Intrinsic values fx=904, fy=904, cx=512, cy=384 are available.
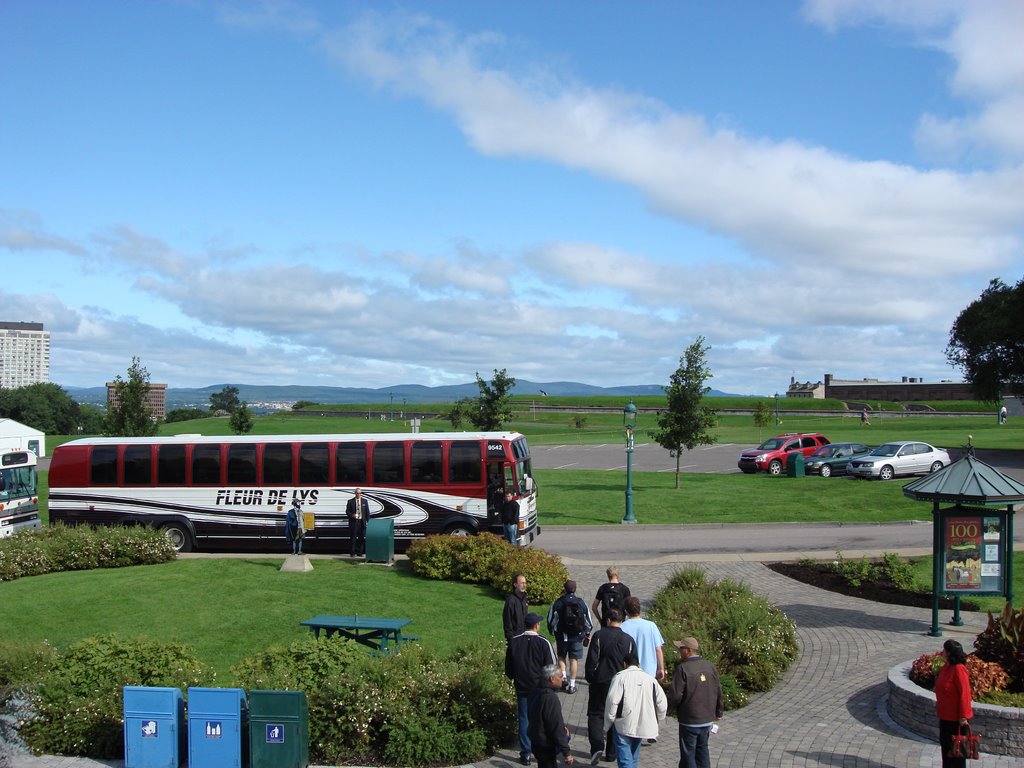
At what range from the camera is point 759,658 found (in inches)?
478

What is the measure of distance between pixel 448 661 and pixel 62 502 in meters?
17.4

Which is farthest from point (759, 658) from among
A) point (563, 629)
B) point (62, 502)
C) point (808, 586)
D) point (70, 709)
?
point (62, 502)

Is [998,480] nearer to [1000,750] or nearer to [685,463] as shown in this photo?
[1000,750]

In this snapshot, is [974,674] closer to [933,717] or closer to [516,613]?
[933,717]

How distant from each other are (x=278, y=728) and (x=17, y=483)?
18341mm

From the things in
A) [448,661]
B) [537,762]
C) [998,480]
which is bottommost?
[537,762]

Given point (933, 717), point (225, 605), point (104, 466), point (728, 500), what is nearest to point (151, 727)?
point (225, 605)

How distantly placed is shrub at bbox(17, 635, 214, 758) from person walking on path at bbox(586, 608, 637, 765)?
450 cm

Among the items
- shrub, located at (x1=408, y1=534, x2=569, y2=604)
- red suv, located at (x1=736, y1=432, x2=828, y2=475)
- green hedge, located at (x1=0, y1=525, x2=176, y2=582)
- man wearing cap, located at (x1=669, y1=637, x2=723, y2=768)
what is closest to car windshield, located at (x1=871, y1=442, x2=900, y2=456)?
red suv, located at (x1=736, y1=432, x2=828, y2=475)

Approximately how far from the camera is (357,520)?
69.7 ft

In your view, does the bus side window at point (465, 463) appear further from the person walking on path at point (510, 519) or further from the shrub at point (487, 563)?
the shrub at point (487, 563)

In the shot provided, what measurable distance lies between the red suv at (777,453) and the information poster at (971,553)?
85.6 ft

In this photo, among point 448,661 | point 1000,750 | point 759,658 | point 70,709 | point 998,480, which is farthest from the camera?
point 998,480

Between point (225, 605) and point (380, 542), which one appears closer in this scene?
point (225, 605)
